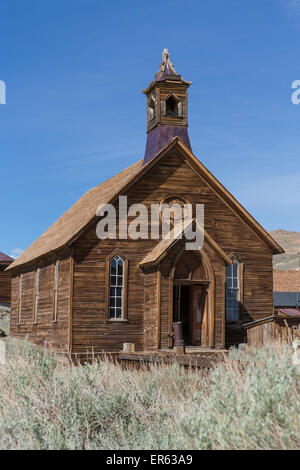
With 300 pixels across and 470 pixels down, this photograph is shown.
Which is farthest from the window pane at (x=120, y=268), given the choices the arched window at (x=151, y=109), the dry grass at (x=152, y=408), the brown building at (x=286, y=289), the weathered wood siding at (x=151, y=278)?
the brown building at (x=286, y=289)

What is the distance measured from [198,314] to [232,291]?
269 centimetres

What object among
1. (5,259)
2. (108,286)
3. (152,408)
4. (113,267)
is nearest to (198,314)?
(108,286)

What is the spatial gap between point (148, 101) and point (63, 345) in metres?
11.3

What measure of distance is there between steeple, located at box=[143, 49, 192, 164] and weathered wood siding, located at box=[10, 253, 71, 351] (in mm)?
6372

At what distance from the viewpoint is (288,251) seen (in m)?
138

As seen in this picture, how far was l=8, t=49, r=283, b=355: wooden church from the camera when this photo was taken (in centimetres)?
2433

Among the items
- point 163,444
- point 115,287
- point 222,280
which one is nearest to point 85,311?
point 115,287

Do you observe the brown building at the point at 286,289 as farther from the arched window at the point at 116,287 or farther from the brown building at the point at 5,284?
the arched window at the point at 116,287

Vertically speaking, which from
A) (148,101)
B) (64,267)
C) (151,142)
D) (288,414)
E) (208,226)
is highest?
(148,101)

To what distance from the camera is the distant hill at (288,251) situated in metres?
115
